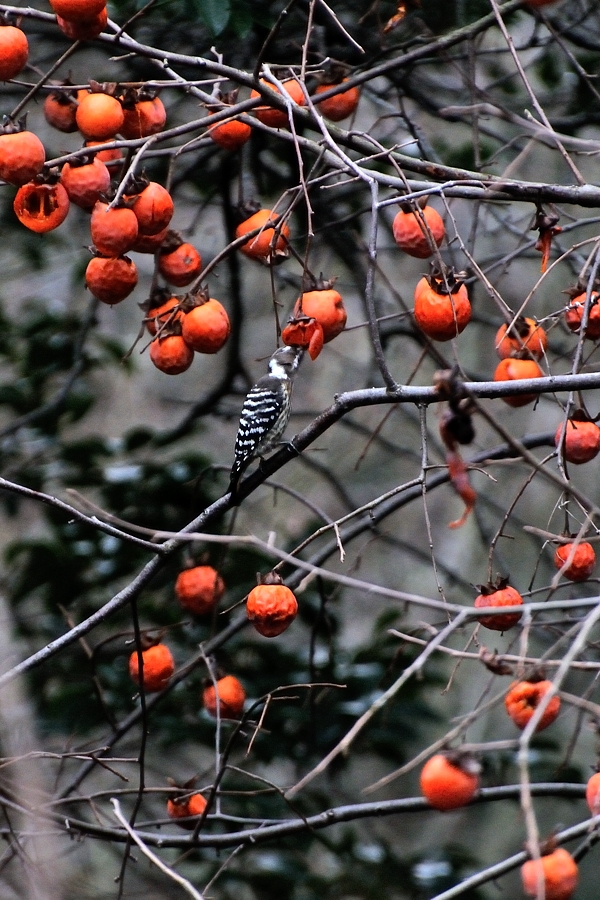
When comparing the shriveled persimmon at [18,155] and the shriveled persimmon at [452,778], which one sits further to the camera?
the shriveled persimmon at [18,155]

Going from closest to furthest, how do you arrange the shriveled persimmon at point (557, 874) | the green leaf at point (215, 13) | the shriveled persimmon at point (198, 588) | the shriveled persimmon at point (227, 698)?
the shriveled persimmon at point (557, 874) < the green leaf at point (215, 13) < the shriveled persimmon at point (227, 698) < the shriveled persimmon at point (198, 588)

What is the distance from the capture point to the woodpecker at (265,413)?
3340 mm

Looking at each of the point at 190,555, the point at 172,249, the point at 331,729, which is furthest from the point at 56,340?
the point at 331,729

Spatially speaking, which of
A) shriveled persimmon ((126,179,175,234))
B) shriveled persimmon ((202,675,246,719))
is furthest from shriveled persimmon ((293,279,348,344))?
shriveled persimmon ((202,675,246,719))

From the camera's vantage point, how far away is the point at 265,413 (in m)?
3.44

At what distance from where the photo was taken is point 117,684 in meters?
3.39

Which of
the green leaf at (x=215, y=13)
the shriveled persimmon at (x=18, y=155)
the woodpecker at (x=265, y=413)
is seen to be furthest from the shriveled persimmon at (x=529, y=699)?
the green leaf at (x=215, y=13)

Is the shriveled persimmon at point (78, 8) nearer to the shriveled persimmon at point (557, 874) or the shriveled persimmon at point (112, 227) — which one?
the shriveled persimmon at point (112, 227)

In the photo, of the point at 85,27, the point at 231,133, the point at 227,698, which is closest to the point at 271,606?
the point at 227,698

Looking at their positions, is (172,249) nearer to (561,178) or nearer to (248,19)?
(248,19)

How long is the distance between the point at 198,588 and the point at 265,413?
2.52 ft

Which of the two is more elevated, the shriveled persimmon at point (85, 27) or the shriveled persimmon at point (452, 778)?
the shriveled persimmon at point (85, 27)

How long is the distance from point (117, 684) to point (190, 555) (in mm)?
677

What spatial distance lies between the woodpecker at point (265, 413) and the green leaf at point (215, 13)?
3.28 feet
